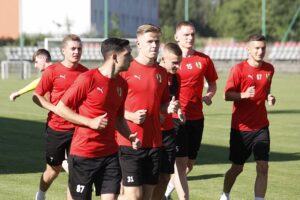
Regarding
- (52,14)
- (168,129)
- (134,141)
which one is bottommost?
(52,14)

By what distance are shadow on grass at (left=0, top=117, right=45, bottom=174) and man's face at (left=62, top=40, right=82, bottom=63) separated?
4570 millimetres

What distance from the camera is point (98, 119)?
28.2 ft

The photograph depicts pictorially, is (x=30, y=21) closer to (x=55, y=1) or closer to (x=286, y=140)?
(x=55, y=1)

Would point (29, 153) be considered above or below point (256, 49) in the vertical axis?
below

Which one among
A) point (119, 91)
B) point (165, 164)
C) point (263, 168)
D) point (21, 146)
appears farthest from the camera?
point (21, 146)

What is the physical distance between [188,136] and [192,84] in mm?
717

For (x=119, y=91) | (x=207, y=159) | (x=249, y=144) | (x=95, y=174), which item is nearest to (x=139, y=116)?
(x=119, y=91)

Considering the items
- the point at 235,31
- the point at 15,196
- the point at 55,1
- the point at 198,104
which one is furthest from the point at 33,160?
the point at 235,31

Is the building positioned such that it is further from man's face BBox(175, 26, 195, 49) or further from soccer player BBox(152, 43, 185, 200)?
soccer player BBox(152, 43, 185, 200)

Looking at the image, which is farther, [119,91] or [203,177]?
[203,177]

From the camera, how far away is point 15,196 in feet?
42.8

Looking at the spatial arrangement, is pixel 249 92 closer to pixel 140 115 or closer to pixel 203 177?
pixel 140 115

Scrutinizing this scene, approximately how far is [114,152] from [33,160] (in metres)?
8.50

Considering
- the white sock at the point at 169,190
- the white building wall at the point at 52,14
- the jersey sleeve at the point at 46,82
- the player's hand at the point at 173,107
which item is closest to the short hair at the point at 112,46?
the player's hand at the point at 173,107
